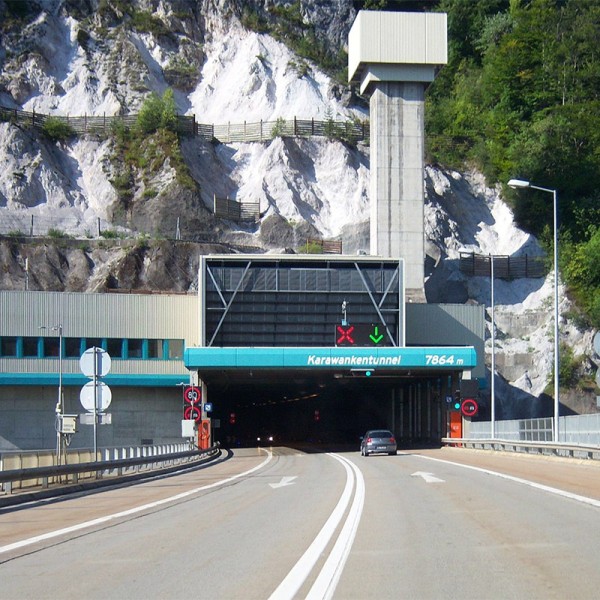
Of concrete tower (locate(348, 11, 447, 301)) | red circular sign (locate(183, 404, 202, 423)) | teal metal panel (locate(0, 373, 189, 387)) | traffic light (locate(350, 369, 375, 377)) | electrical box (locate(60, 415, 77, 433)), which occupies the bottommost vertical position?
red circular sign (locate(183, 404, 202, 423))

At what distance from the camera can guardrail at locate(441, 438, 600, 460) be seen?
34031mm

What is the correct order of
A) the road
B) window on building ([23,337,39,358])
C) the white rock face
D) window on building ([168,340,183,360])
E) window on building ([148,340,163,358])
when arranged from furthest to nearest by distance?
the white rock face → window on building ([168,340,183,360]) → window on building ([148,340,163,358]) → window on building ([23,337,39,358]) → the road

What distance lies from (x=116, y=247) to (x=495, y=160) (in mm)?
35754

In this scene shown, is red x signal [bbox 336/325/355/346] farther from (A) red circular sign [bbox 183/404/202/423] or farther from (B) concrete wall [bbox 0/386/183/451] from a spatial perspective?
(B) concrete wall [bbox 0/386/183/451]

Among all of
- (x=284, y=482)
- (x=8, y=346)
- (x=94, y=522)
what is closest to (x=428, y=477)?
(x=284, y=482)

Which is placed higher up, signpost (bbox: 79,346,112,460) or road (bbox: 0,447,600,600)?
signpost (bbox: 79,346,112,460)

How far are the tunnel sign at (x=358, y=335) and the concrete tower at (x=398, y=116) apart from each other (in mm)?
9408

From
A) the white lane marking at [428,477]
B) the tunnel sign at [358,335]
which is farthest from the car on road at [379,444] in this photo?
the white lane marking at [428,477]

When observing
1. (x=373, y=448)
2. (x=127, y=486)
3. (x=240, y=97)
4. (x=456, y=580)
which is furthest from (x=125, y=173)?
(x=456, y=580)

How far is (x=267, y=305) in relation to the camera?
6712cm

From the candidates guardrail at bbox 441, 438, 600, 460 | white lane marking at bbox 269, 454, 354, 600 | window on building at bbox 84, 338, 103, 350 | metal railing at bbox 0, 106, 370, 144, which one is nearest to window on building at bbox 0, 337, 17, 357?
window on building at bbox 84, 338, 103, 350

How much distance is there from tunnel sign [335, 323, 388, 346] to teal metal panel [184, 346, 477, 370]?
61 cm

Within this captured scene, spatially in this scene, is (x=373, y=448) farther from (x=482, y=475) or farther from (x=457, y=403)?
(x=482, y=475)

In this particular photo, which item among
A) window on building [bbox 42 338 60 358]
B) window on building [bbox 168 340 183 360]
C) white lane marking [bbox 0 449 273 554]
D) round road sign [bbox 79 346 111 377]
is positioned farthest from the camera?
window on building [bbox 168 340 183 360]
